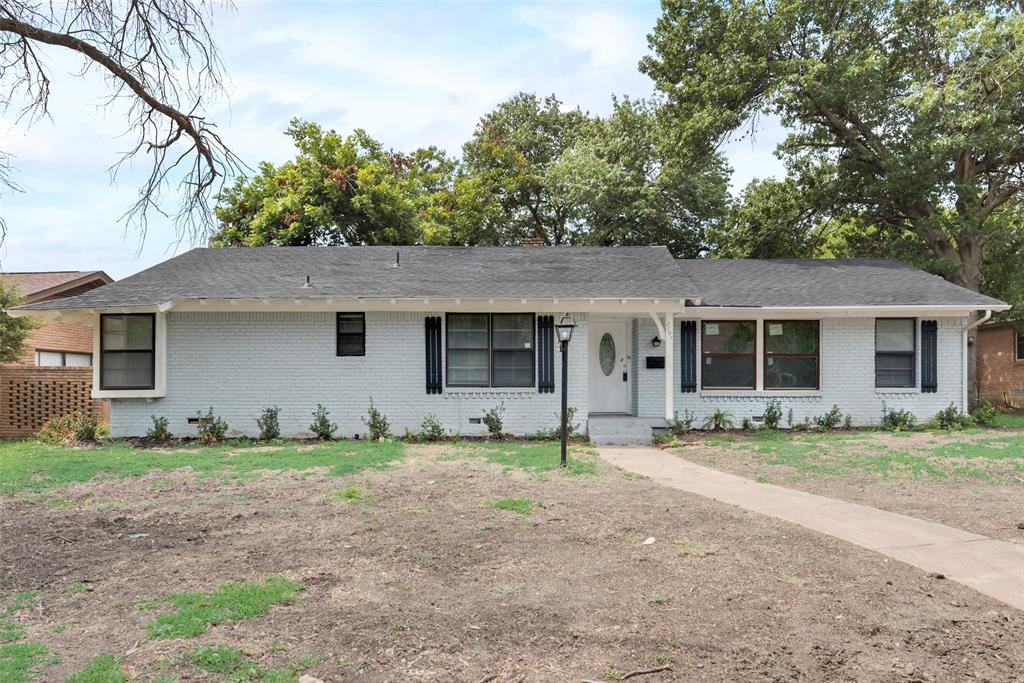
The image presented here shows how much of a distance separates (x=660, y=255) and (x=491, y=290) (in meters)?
5.01

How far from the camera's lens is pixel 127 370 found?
42.1ft

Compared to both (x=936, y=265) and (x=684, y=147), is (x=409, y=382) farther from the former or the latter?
(x=936, y=265)

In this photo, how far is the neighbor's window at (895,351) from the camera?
14023mm

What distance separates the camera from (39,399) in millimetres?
13945

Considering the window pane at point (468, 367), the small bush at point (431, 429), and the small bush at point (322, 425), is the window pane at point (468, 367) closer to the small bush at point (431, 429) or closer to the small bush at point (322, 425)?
the small bush at point (431, 429)

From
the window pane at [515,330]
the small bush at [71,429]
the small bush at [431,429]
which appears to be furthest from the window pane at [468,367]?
the small bush at [71,429]

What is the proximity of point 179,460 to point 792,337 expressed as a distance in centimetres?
1189

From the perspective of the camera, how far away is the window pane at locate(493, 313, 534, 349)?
13289mm

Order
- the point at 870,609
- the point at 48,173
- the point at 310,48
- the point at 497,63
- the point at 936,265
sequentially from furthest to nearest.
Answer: the point at 936,265 < the point at 497,63 < the point at 310,48 < the point at 48,173 < the point at 870,609

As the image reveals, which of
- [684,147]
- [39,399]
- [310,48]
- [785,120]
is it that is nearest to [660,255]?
[684,147]

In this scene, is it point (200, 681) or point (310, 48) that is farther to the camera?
point (310, 48)

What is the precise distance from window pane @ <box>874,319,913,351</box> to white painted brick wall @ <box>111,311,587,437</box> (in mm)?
6411

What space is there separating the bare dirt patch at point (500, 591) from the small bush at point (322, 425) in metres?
5.60

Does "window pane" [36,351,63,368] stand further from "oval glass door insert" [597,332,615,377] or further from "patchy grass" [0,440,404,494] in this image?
"oval glass door insert" [597,332,615,377]
